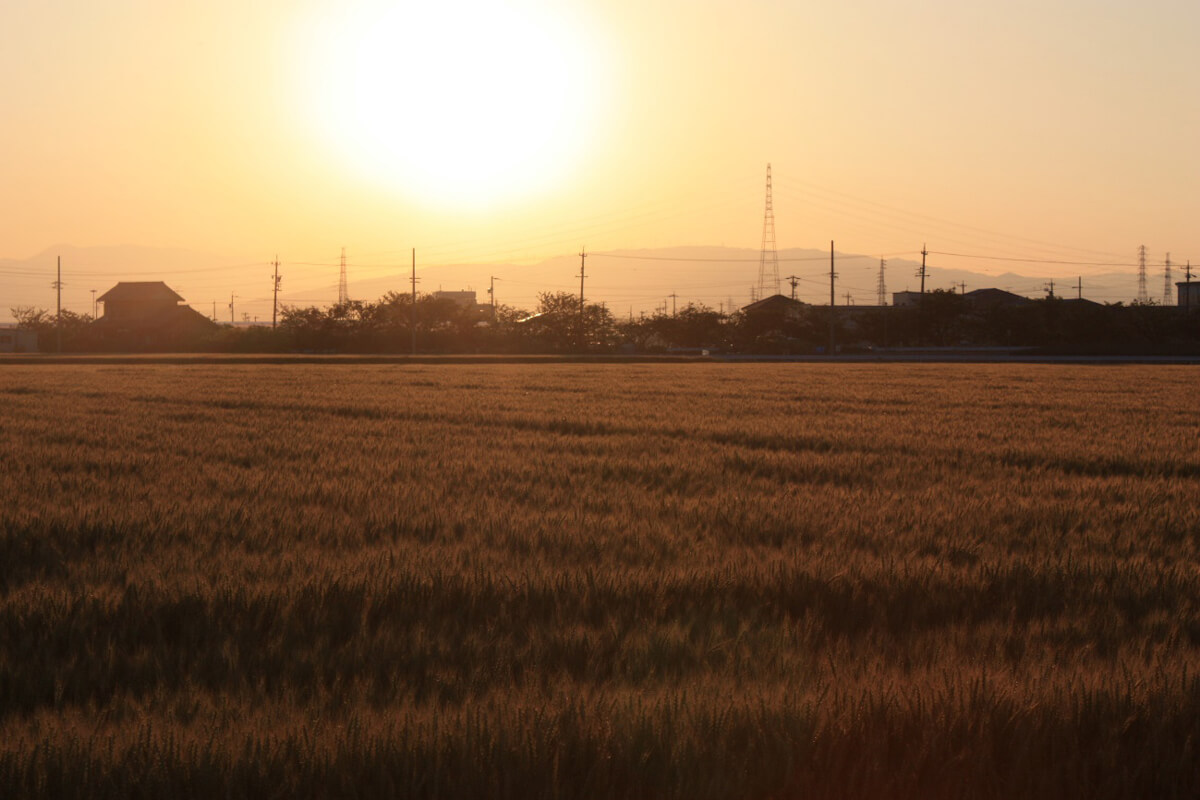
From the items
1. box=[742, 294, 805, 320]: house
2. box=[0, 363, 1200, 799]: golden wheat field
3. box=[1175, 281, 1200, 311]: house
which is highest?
box=[1175, 281, 1200, 311]: house

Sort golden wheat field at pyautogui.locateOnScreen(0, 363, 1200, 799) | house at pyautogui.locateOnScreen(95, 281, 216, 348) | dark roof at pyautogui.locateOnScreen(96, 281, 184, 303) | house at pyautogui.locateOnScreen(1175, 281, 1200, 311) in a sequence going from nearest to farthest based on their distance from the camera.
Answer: golden wheat field at pyautogui.locateOnScreen(0, 363, 1200, 799)
house at pyautogui.locateOnScreen(95, 281, 216, 348)
dark roof at pyautogui.locateOnScreen(96, 281, 184, 303)
house at pyautogui.locateOnScreen(1175, 281, 1200, 311)

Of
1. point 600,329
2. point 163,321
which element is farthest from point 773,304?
point 163,321

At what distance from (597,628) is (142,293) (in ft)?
364

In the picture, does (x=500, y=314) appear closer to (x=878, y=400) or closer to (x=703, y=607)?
(x=878, y=400)

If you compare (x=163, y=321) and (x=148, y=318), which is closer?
(x=163, y=321)

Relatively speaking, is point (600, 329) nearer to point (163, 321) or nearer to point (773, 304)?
point (773, 304)

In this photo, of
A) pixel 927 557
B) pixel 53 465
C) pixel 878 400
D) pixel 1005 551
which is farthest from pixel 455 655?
pixel 878 400

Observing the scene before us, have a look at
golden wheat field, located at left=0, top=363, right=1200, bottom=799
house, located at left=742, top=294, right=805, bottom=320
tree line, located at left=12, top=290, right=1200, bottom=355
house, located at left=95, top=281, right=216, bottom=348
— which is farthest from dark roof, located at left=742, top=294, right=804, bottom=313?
golden wheat field, located at left=0, top=363, right=1200, bottom=799

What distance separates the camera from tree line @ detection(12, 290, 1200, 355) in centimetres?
8331

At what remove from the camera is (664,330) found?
334 feet

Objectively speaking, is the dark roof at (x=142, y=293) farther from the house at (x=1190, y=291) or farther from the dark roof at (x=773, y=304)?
the house at (x=1190, y=291)

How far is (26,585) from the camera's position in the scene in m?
5.02

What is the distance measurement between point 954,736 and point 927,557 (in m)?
2.78

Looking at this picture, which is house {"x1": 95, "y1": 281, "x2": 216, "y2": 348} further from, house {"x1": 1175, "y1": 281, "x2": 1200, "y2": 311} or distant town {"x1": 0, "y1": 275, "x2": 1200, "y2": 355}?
house {"x1": 1175, "y1": 281, "x2": 1200, "y2": 311}
